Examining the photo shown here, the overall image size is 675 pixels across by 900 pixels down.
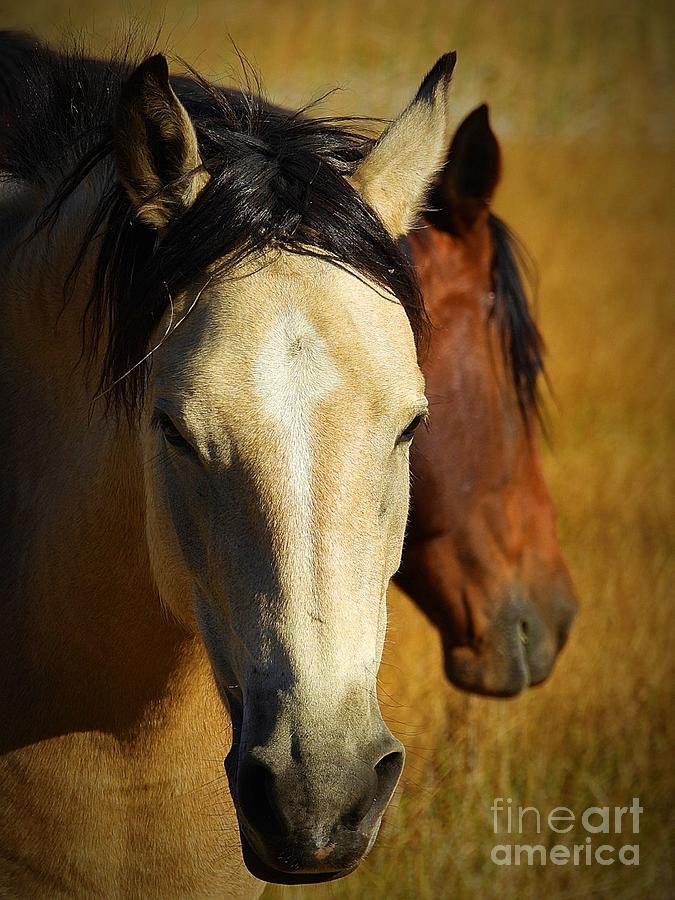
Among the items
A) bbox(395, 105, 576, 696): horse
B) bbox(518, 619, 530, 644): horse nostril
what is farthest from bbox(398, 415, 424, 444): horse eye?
bbox(518, 619, 530, 644): horse nostril

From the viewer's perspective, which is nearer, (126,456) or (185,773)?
(126,456)

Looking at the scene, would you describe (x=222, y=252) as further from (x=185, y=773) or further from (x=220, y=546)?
(x=185, y=773)

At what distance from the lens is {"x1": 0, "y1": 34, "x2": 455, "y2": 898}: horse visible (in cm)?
161

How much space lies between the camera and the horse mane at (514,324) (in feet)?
11.6

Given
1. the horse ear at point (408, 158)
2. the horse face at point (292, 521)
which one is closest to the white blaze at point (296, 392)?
the horse face at point (292, 521)

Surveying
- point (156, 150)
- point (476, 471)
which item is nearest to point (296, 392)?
point (156, 150)

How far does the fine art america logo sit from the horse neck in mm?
2345

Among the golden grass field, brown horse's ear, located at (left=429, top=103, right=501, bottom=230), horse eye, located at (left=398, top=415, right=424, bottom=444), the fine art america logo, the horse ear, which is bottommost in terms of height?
the fine art america logo

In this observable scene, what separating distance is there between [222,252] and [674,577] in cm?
458

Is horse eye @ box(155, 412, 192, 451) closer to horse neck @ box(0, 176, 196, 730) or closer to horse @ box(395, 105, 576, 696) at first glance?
horse neck @ box(0, 176, 196, 730)

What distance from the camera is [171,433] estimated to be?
5.99 feet

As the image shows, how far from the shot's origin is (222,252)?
187 centimetres

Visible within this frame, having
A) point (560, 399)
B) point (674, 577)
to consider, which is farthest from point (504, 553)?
point (560, 399)

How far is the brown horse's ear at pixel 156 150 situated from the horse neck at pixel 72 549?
0.33m
